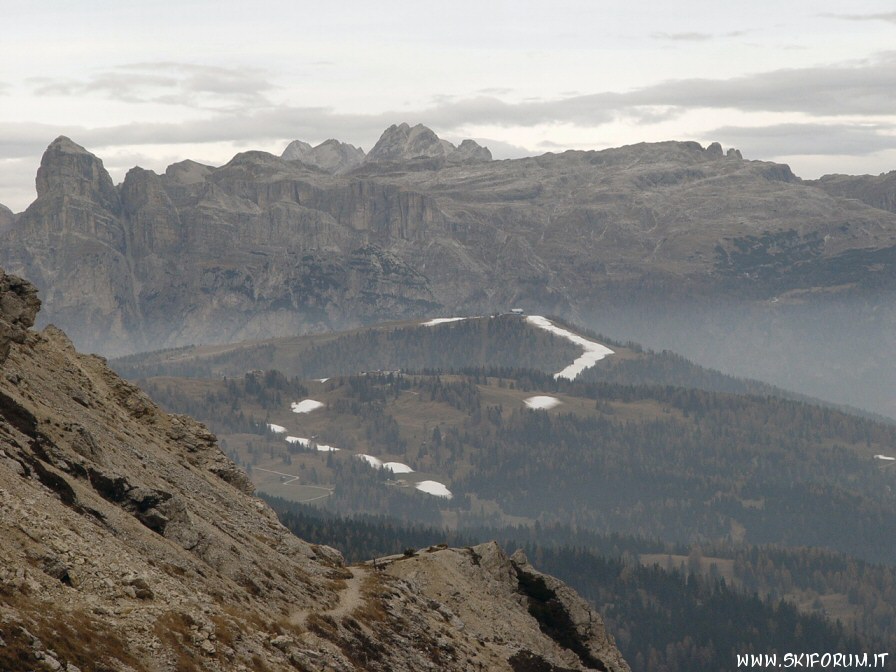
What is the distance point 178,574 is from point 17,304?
110 feet

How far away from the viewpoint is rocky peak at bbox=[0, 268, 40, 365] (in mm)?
109812

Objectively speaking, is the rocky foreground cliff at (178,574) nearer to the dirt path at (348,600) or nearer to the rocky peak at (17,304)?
the rocky peak at (17,304)

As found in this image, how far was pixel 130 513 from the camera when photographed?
313 ft

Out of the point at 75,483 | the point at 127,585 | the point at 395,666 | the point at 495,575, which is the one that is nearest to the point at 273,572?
the point at 395,666

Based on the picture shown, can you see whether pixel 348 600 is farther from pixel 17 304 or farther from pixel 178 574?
pixel 17 304

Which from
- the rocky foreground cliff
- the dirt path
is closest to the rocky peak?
the rocky foreground cliff

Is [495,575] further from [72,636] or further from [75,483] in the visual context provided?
[72,636]

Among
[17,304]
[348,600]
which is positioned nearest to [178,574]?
[348,600]

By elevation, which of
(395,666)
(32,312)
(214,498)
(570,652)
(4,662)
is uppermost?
(32,312)

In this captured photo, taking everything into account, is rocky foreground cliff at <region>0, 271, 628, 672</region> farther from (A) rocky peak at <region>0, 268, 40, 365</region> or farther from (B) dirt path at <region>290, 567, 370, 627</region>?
(B) dirt path at <region>290, 567, 370, 627</region>

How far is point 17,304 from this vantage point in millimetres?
110812

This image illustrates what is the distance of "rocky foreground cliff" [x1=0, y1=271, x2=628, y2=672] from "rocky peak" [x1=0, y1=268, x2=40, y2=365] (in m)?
0.16

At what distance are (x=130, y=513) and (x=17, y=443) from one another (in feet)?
35.9

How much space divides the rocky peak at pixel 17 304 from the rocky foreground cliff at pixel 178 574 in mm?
157
